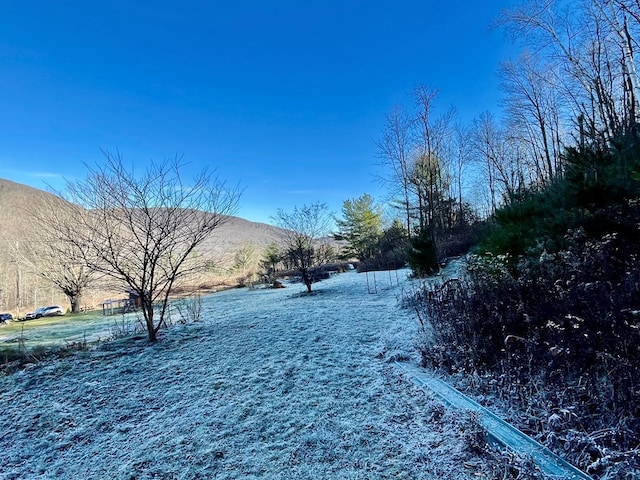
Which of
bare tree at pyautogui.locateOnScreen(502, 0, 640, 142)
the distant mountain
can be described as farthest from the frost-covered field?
bare tree at pyautogui.locateOnScreen(502, 0, 640, 142)

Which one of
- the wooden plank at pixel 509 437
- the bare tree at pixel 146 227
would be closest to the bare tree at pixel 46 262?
the bare tree at pixel 146 227

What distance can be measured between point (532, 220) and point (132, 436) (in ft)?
16.8

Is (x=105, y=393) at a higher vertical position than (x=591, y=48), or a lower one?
lower

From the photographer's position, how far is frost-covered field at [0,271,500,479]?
5.19 feet

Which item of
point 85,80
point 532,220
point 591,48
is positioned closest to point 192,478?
point 532,220

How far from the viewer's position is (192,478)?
4.98ft

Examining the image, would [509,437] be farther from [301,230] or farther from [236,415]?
[301,230]

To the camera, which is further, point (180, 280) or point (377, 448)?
point (180, 280)

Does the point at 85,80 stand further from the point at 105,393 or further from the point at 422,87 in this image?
the point at 422,87

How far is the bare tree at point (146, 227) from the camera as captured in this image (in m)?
4.33

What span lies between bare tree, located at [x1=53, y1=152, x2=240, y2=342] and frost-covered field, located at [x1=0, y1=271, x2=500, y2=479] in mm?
1088

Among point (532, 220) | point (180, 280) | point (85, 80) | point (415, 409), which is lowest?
point (415, 409)

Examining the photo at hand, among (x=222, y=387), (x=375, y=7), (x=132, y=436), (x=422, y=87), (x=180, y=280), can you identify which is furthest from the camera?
(x=422, y=87)

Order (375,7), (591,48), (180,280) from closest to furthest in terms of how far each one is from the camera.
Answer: (180,280)
(375,7)
(591,48)
